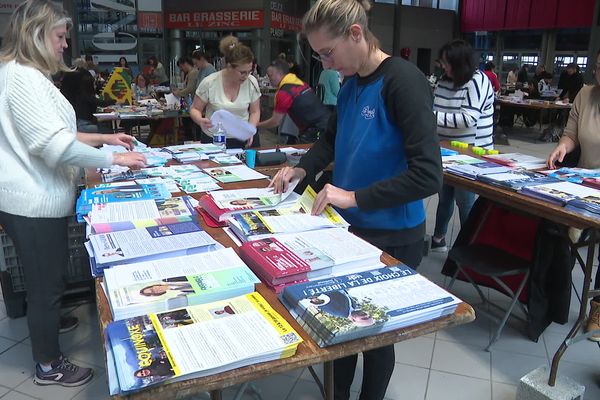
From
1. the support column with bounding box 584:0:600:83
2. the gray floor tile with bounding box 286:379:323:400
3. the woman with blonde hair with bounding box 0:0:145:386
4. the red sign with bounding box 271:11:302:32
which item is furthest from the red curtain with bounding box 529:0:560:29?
the woman with blonde hair with bounding box 0:0:145:386

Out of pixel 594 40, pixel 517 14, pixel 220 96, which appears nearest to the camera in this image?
pixel 220 96

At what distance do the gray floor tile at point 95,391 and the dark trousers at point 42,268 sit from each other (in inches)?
7.6

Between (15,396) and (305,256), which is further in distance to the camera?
(15,396)

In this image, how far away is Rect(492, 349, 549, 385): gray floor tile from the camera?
2.20 m

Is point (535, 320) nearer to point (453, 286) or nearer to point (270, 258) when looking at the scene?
point (453, 286)

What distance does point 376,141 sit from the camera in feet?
4.58

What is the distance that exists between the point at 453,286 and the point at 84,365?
2133mm

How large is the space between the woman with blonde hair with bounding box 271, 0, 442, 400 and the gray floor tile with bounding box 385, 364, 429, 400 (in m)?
0.53

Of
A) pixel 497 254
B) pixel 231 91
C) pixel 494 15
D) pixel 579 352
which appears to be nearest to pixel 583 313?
pixel 579 352

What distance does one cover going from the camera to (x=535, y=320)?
2443mm

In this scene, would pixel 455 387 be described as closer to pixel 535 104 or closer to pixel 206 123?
pixel 206 123

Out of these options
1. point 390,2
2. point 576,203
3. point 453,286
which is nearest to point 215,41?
point 390,2

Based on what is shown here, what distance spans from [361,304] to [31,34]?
1.45 meters

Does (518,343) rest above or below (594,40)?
below
